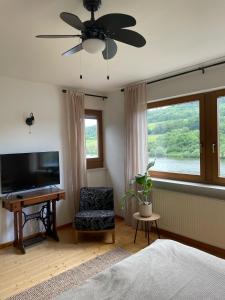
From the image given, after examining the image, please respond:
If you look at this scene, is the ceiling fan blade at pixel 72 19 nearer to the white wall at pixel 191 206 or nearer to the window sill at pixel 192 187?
the white wall at pixel 191 206

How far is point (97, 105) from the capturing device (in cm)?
440

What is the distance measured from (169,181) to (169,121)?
0.94 metres

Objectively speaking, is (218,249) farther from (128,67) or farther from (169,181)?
(128,67)

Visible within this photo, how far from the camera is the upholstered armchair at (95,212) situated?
3.18m

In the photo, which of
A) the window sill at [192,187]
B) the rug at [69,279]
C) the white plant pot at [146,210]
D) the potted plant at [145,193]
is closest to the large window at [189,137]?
the window sill at [192,187]

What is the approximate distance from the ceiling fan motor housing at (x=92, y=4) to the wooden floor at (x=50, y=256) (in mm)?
2614

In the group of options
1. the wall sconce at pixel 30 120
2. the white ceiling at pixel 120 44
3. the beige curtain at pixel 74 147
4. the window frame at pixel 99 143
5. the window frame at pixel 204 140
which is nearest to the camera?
the white ceiling at pixel 120 44

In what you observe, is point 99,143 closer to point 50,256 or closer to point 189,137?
point 189,137

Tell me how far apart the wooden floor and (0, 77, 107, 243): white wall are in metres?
0.40

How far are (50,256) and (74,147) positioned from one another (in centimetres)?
175

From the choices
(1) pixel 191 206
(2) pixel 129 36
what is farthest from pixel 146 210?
(2) pixel 129 36

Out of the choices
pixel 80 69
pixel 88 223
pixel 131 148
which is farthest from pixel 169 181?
pixel 80 69

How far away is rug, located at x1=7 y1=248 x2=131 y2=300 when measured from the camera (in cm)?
214

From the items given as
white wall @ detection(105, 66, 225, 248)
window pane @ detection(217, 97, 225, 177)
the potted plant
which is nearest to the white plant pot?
the potted plant
